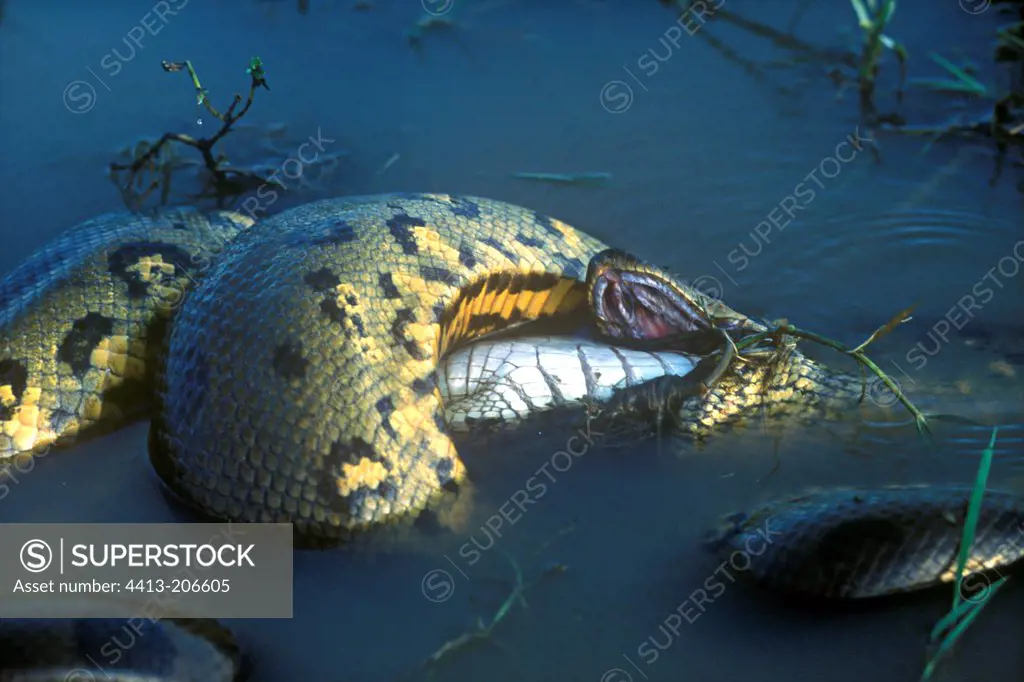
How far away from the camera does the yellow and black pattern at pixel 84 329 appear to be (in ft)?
13.9

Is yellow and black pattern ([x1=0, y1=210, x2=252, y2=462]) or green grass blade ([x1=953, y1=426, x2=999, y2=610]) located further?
yellow and black pattern ([x1=0, y1=210, x2=252, y2=462])

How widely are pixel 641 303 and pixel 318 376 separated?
4.98 ft

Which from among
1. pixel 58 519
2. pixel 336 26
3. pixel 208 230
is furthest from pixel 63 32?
pixel 58 519

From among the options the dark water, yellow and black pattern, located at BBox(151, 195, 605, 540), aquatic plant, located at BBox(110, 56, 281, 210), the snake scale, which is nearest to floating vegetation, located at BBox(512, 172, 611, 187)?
the dark water

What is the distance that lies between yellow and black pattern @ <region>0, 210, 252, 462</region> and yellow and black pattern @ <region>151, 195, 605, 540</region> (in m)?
0.39

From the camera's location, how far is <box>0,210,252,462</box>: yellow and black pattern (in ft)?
13.9

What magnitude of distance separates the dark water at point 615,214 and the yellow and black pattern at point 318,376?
312 millimetres

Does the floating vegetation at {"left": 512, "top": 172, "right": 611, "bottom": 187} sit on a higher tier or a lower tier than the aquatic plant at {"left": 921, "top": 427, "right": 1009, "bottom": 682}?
higher

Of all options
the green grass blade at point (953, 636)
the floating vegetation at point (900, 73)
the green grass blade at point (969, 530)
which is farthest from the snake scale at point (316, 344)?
the floating vegetation at point (900, 73)

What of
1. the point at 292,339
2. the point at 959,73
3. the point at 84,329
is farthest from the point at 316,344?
the point at 959,73

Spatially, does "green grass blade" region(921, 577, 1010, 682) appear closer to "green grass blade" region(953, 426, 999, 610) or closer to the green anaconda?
"green grass blade" region(953, 426, 999, 610)

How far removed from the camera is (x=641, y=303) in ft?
15.0

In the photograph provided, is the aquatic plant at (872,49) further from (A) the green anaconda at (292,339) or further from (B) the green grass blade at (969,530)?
(B) the green grass blade at (969,530)

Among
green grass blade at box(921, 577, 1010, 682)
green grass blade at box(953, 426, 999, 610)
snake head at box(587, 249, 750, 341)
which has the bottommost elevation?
green grass blade at box(921, 577, 1010, 682)
